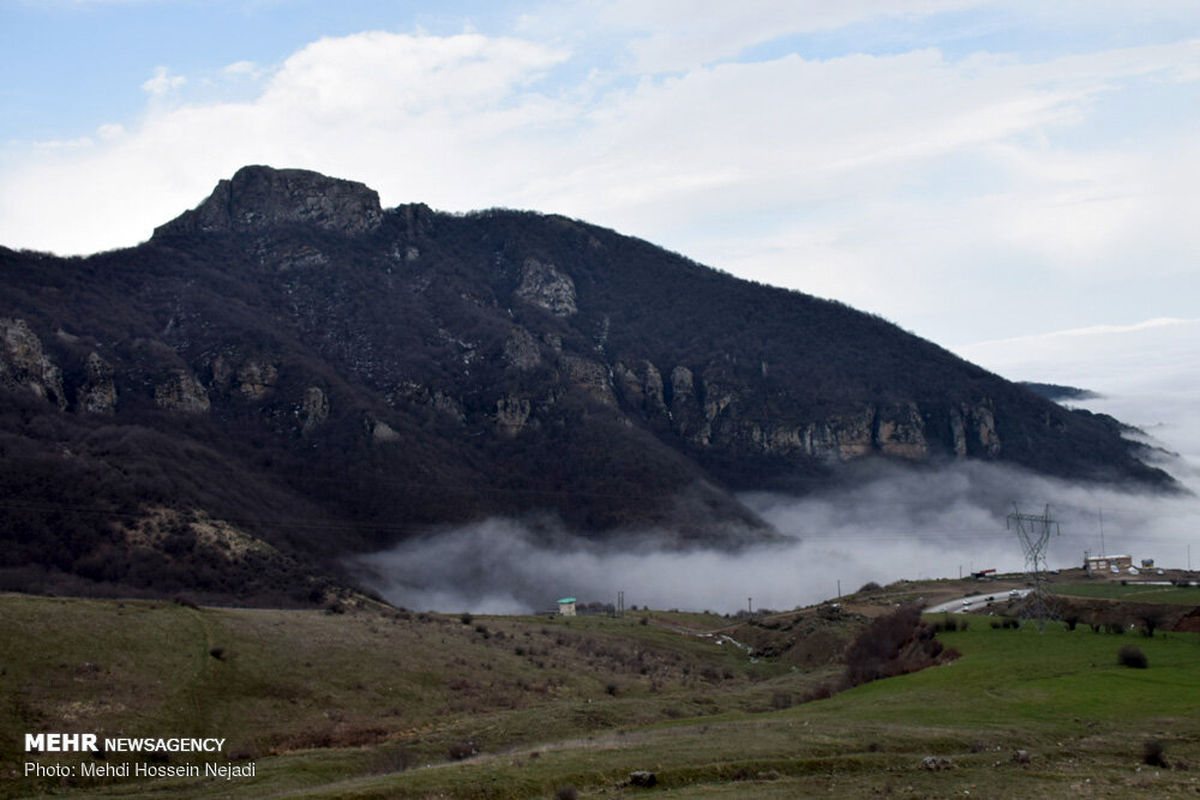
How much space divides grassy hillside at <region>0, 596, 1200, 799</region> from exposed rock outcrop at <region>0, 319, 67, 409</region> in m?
93.9

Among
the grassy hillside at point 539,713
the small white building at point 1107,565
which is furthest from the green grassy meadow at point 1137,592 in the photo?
the small white building at point 1107,565

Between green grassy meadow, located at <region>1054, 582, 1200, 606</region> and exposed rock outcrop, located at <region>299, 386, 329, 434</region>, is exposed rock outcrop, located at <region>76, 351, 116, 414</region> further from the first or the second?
green grassy meadow, located at <region>1054, 582, 1200, 606</region>

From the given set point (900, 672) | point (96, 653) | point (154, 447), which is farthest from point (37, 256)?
point (900, 672)

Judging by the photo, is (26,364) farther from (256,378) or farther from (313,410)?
(313,410)

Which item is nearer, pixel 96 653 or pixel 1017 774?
pixel 1017 774

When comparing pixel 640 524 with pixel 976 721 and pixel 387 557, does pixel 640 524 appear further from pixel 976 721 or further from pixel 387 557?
pixel 976 721

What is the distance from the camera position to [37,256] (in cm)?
18862

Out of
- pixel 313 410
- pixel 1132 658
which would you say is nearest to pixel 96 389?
pixel 313 410

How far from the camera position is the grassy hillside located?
2833 cm

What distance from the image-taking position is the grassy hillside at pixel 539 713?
28.3 m

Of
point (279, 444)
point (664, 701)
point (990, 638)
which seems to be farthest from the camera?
point (279, 444)

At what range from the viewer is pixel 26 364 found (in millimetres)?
139000

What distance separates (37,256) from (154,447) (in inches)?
3269

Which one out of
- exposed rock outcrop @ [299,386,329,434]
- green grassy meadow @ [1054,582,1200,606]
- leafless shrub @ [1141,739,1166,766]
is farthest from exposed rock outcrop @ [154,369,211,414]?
leafless shrub @ [1141,739,1166,766]
